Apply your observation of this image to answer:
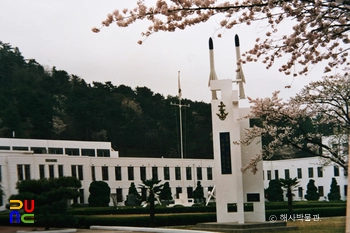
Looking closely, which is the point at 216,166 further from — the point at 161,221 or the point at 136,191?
the point at 136,191

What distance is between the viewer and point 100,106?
176 ft

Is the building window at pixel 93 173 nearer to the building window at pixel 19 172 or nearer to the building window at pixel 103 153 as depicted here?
the building window at pixel 103 153

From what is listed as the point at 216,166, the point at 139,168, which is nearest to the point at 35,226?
the point at 216,166

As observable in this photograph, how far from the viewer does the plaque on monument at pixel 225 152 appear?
2153cm

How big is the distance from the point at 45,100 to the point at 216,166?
31.6 meters

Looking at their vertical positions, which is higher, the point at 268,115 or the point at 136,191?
the point at 268,115

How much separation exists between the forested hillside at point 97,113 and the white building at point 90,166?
5.16m

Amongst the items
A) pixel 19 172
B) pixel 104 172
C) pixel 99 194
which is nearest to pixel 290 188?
pixel 19 172

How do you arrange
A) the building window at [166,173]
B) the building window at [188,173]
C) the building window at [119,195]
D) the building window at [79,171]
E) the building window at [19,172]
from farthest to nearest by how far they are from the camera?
the building window at [188,173]
the building window at [166,173]
the building window at [119,195]
the building window at [79,171]
the building window at [19,172]

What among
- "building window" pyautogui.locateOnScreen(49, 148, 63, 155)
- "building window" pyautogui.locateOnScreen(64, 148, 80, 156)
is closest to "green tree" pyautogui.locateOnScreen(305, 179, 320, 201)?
"building window" pyautogui.locateOnScreen(64, 148, 80, 156)

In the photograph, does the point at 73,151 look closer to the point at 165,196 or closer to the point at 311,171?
the point at 165,196

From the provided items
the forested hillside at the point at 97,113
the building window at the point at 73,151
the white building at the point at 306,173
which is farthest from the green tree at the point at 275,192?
the building window at the point at 73,151

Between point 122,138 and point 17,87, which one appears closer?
point 17,87

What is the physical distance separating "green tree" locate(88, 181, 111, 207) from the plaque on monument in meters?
19.8
